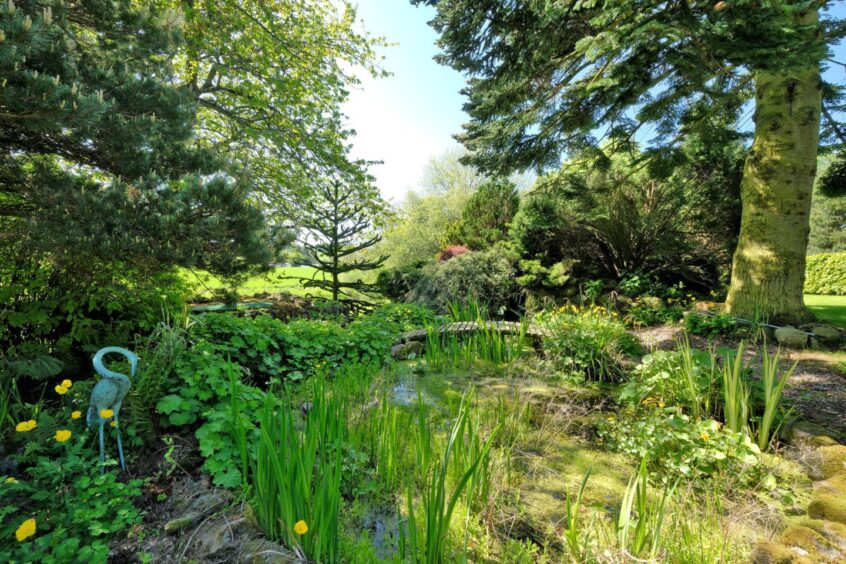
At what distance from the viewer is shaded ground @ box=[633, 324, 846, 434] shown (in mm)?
2676

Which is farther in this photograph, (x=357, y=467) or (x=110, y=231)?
(x=110, y=231)

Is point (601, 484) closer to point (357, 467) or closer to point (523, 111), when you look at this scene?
point (357, 467)

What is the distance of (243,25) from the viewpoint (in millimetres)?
6312

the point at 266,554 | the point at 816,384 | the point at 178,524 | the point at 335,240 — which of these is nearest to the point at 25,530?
the point at 178,524

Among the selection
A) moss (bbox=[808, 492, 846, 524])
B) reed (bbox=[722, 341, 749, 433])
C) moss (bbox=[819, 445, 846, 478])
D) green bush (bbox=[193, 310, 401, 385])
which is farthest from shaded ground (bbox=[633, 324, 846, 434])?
green bush (bbox=[193, 310, 401, 385])

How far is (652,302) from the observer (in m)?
6.40

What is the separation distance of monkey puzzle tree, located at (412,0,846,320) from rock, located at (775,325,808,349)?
1.71 feet

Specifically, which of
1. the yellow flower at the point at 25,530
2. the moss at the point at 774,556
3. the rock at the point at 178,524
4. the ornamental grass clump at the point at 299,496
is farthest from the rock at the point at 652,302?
the yellow flower at the point at 25,530

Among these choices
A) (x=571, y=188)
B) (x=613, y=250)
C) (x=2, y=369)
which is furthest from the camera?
(x=613, y=250)

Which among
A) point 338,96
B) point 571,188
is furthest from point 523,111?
point 338,96

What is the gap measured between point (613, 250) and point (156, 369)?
7905 mm

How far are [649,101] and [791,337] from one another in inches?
159

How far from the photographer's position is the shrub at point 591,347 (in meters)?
3.67

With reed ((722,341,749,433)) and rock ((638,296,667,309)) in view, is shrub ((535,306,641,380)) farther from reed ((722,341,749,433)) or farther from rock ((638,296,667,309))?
rock ((638,296,667,309))
